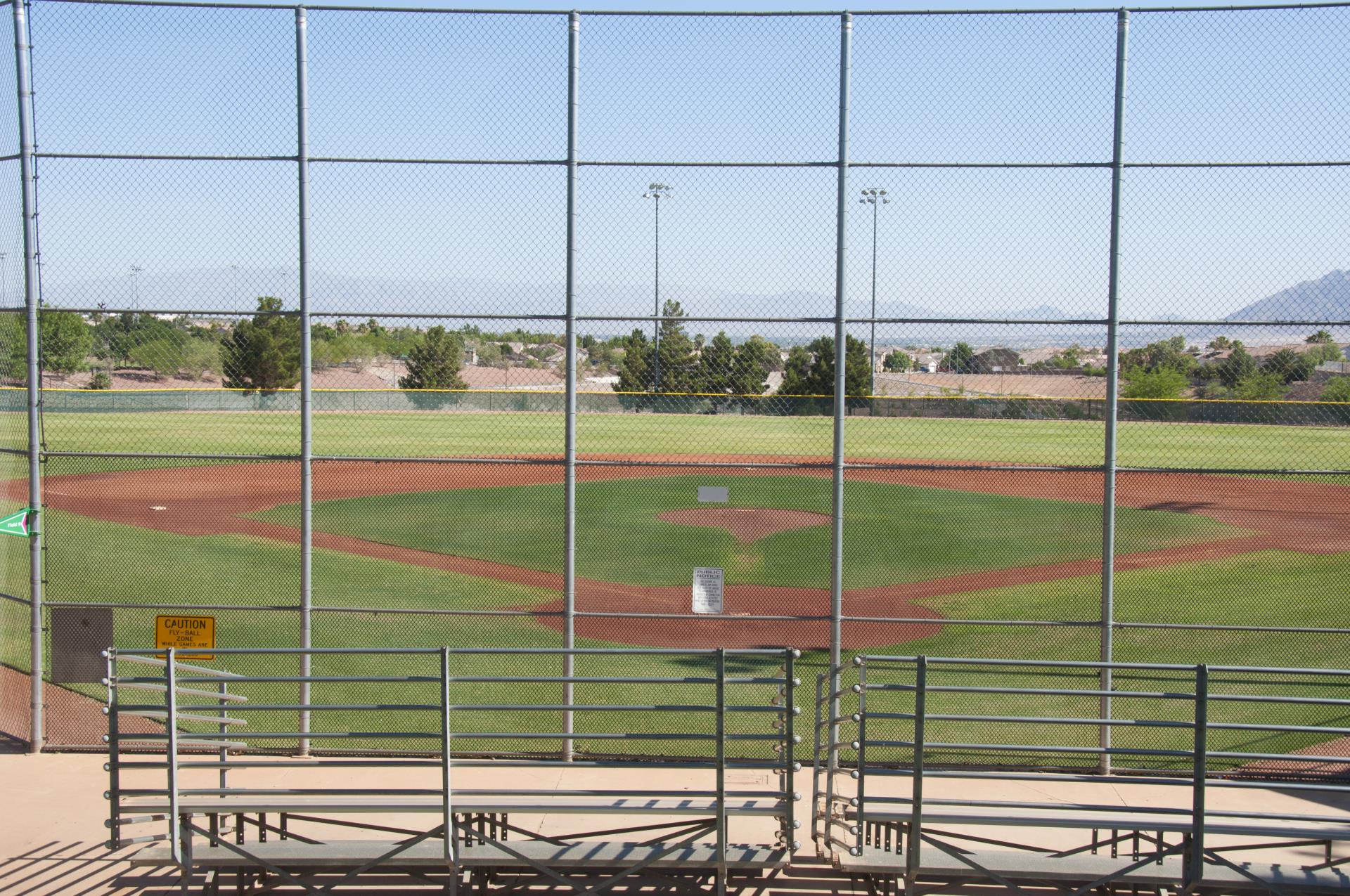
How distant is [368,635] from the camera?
1563 cm

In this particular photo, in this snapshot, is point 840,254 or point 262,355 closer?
point 840,254

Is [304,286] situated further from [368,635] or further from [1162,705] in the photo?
[1162,705]

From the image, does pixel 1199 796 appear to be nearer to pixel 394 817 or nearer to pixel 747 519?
pixel 394 817

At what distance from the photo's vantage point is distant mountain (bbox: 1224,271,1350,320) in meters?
9.78

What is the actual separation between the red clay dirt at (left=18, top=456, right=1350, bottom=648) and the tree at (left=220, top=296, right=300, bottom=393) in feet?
4.53

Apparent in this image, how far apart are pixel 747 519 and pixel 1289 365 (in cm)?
1479

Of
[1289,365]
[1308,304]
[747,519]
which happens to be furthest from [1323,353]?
[747,519]

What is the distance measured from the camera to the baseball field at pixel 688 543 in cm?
1554

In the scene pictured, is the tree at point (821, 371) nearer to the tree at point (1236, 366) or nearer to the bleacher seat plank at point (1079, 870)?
the tree at point (1236, 366)

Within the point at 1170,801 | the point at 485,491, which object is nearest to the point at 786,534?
the point at 485,491

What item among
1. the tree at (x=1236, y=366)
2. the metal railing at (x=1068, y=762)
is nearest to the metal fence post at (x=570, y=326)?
the metal railing at (x=1068, y=762)

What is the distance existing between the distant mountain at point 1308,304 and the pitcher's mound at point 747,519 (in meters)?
14.9

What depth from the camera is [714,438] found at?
37.7 meters

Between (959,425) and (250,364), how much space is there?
34.8 metres
